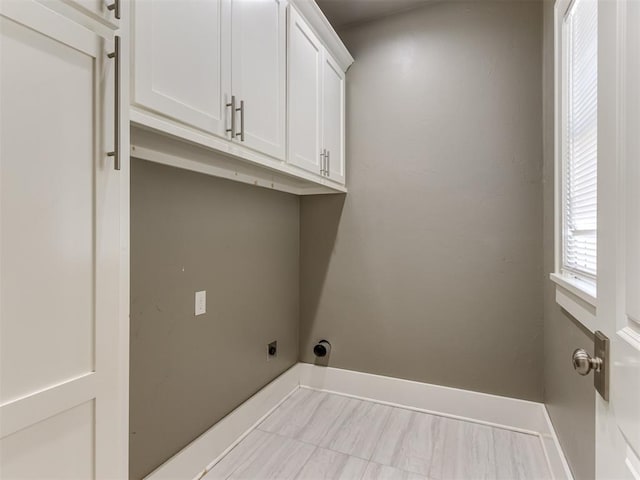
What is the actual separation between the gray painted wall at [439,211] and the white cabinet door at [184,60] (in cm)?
135

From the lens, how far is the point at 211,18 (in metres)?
1.25

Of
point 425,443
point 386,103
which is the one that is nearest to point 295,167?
point 386,103

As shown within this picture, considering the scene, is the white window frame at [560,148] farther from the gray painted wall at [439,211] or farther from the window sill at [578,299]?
the gray painted wall at [439,211]

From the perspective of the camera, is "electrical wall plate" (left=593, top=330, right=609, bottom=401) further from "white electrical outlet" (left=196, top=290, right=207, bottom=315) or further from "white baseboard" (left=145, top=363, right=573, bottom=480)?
"white electrical outlet" (left=196, top=290, right=207, bottom=315)

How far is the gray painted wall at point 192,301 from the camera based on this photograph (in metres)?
1.40

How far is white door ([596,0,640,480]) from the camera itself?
1.79 ft

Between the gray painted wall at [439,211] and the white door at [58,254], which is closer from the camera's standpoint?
the white door at [58,254]

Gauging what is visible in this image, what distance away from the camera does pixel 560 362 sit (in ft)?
5.29

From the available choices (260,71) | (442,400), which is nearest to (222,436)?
(442,400)

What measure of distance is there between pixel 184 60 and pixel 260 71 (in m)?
0.47

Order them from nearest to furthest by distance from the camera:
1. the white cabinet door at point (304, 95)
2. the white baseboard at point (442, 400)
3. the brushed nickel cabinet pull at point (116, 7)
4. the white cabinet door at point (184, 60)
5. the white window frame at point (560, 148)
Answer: the brushed nickel cabinet pull at point (116, 7) → the white cabinet door at point (184, 60) → the white window frame at point (560, 148) → the white cabinet door at point (304, 95) → the white baseboard at point (442, 400)

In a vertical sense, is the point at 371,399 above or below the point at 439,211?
below

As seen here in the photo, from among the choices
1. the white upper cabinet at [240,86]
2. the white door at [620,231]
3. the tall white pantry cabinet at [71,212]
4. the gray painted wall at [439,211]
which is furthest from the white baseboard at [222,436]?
the white door at [620,231]

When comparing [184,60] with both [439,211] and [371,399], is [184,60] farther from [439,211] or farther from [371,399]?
[371,399]
